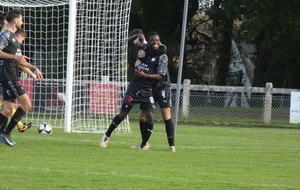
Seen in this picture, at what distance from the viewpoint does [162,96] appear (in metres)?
12.9

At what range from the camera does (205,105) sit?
87.6 ft

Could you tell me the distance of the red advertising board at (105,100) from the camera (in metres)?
18.3

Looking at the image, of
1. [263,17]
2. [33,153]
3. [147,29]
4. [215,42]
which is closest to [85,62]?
[33,153]

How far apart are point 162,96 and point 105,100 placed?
574 cm

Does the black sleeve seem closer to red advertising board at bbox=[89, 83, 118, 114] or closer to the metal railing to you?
red advertising board at bbox=[89, 83, 118, 114]

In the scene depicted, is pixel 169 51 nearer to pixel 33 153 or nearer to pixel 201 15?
pixel 201 15

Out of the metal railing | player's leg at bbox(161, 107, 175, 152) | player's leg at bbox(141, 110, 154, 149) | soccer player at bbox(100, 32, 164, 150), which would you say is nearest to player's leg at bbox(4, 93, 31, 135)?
soccer player at bbox(100, 32, 164, 150)

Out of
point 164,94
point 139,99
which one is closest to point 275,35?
point 164,94

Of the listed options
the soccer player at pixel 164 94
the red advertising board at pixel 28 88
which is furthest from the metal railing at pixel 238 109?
the soccer player at pixel 164 94

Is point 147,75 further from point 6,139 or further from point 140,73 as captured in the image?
point 6,139

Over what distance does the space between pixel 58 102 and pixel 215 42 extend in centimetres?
2465

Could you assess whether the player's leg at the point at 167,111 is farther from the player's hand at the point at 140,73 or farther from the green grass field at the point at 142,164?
the player's hand at the point at 140,73

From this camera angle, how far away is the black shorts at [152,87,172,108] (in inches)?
507

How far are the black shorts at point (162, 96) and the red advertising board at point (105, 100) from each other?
209 inches
